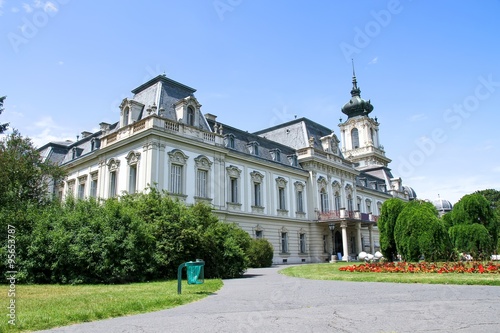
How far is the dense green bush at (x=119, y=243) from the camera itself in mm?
13789

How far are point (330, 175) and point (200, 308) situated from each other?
34.0 metres

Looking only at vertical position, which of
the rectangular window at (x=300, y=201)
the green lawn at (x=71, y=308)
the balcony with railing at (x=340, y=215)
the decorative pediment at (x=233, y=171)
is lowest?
the green lawn at (x=71, y=308)

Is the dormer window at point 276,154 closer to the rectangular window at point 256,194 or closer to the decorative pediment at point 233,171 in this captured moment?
the rectangular window at point 256,194

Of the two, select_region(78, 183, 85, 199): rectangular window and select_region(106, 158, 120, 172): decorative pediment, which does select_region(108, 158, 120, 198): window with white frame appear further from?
select_region(78, 183, 85, 199): rectangular window

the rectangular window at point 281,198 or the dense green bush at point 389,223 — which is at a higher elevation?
the rectangular window at point 281,198

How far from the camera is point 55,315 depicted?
22.1 ft

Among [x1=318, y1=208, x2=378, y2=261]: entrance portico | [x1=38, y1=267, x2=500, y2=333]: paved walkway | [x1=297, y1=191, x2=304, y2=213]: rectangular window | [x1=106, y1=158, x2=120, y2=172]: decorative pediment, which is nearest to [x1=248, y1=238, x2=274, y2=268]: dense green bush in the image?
[x1=297, y1=191, x2=304, y2=213]: rectangular window

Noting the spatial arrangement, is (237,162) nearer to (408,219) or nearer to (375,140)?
(408,219)

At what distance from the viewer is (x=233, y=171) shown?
101 feet

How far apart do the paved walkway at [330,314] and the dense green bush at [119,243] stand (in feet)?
19.3

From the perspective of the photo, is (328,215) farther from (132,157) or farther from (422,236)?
(132,157)

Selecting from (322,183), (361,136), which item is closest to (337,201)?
(322,183)

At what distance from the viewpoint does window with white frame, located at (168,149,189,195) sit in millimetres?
25766

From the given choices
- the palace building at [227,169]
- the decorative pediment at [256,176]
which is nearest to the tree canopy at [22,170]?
the palace building at [227,169]
